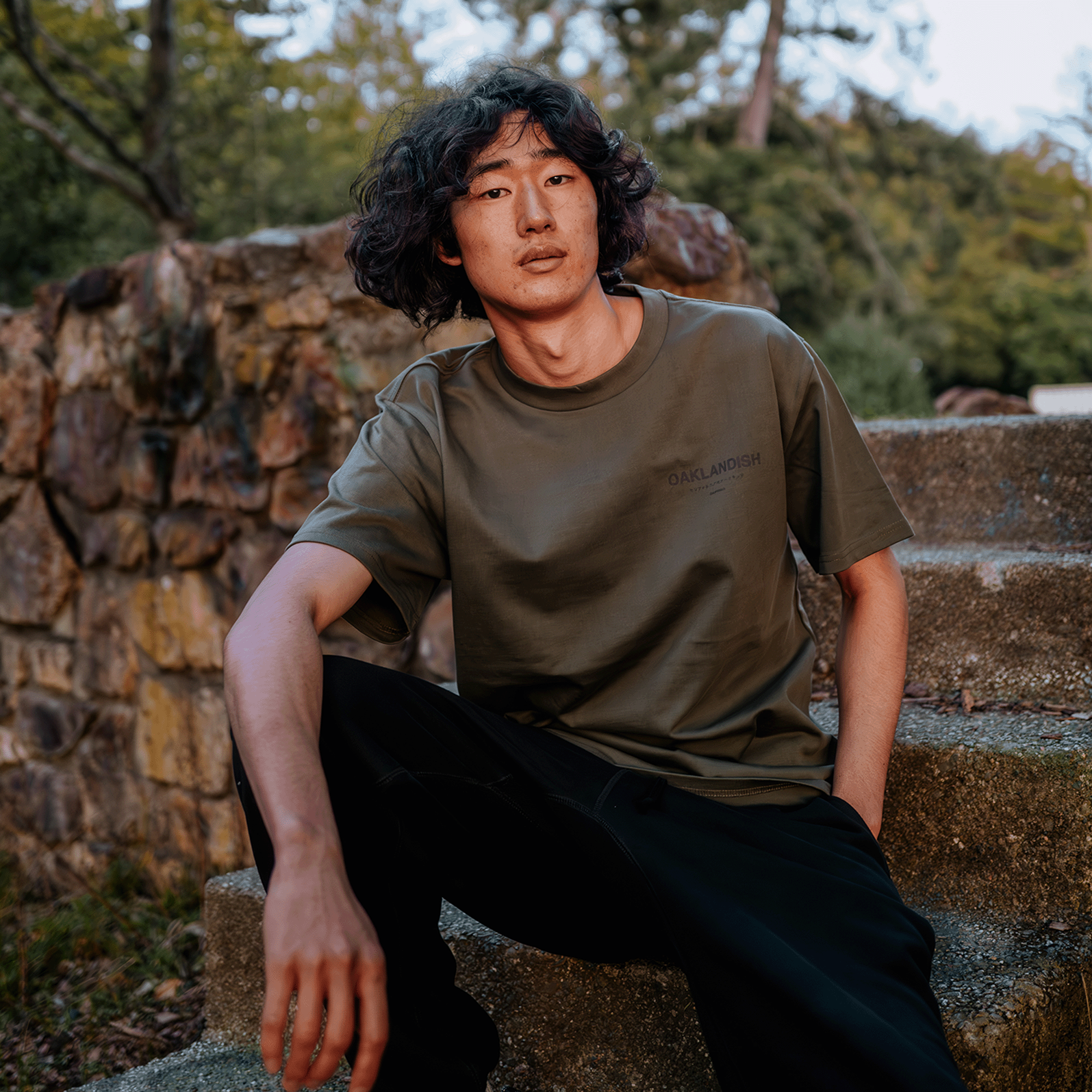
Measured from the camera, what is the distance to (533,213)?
1.54 m

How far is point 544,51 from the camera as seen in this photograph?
10.8 metres

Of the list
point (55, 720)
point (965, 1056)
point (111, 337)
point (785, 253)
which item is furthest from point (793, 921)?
point (785, 253)

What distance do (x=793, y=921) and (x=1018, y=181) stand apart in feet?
72.1

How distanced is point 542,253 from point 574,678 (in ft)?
2.20

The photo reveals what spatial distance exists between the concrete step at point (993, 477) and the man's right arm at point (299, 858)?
174cm

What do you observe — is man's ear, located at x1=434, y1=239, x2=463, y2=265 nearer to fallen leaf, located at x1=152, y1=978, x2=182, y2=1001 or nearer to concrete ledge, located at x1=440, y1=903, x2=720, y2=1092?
concrete ledge, located at x1=440, y1=903, x2=720, y2=1092

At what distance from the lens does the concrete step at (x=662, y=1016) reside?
124cm

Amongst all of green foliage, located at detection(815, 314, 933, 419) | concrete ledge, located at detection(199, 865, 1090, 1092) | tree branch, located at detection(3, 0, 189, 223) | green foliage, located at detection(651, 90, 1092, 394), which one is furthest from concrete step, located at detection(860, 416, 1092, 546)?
green foliage, located at detection(651, 90, 1092, 394)

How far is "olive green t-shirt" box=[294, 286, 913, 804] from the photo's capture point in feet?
4.55

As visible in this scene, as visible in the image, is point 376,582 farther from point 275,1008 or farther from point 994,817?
point 994,817

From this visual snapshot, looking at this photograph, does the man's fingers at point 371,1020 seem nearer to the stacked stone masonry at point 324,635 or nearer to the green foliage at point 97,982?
the stacked stone masonry at point 324,635

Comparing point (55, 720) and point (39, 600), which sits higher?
point (39, 600)

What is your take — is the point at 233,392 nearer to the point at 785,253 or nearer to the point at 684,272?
the point at 684,272

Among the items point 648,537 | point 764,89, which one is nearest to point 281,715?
point 648,537
